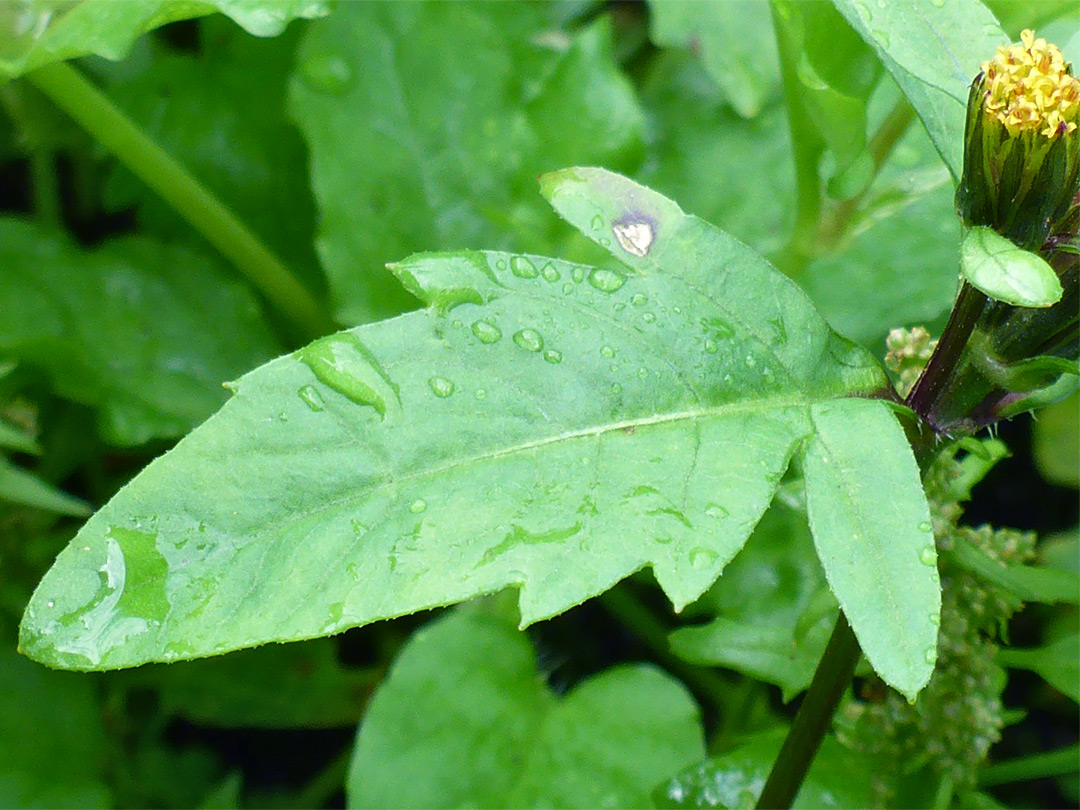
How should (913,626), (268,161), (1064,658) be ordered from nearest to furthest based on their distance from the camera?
(913,626) < (1064,658) < (268,161)

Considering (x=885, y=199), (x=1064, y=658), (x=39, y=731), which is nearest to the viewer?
(x=1064, y=658)

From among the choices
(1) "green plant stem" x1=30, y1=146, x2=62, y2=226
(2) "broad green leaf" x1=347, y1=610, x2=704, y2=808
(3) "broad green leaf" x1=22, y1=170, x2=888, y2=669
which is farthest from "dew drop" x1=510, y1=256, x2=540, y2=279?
(1) "green plant stem" x1=30, y1=146, x2=62, y2=226

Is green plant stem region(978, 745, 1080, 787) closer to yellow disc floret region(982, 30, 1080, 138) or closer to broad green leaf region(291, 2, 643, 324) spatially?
yellow disc floret region(982, 30, 1080, 138)

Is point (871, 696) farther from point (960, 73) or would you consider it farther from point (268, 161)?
point (268, 161)

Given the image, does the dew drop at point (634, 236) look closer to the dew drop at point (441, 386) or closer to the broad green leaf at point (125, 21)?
the dew drop at point (441, 386)

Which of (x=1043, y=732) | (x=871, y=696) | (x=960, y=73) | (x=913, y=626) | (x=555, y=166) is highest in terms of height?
(x=960, y=73)

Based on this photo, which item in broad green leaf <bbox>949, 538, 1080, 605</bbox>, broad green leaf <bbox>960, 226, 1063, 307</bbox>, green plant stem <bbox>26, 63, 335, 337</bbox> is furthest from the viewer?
green plant stem <bbox>26, 63, 335, 337</bbox>

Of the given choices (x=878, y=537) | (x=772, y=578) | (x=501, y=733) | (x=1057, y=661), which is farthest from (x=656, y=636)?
(x=878, y=537)

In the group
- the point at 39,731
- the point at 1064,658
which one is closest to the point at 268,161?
the point at 39,731
